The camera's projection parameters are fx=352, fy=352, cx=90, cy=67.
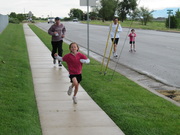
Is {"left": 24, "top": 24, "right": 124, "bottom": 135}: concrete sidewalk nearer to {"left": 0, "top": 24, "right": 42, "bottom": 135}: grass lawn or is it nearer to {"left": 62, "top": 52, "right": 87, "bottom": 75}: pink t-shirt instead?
{"left": 0, "top": 24, "right": 42, "bottom": 135}: grass lawn

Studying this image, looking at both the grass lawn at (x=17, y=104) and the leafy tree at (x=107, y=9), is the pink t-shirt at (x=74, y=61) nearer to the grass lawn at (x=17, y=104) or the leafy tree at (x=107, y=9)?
the grass lawn at (x=17, y=104)

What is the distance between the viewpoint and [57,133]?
535 cm

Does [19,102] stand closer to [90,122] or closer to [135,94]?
[90,122]

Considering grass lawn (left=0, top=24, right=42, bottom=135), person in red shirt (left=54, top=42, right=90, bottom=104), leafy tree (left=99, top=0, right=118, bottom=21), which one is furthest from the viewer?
leafy tree (left=99, top=0, right=118, bottom=21)

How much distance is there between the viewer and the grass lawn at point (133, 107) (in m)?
5.54

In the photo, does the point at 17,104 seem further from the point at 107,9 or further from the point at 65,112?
the point at 107,9

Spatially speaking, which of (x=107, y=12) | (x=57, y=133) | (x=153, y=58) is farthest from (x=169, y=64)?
(x=107, y=12)

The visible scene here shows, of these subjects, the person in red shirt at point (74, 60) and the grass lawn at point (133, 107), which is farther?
the person in red shirt at point (74, 60)

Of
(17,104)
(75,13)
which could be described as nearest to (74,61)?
(17,104)

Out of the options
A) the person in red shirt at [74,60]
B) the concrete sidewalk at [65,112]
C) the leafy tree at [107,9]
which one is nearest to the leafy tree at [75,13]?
the leafy tree at [107,9]

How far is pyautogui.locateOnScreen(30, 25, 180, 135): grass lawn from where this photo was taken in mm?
5543

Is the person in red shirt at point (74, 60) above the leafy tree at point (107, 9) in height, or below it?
below

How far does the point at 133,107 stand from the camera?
6773 millimetres

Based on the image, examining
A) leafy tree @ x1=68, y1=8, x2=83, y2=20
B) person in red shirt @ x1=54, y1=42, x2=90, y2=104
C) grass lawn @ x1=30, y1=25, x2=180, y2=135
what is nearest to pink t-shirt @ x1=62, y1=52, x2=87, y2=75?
person in red shirt @ x1=54, y1=42, x2=90, y2=104
